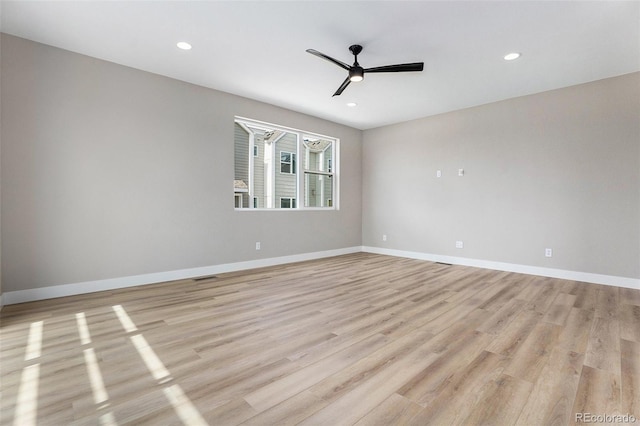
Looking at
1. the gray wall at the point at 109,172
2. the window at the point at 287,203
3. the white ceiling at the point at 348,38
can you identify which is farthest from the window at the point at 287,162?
the white ceiling at the point at 348,38

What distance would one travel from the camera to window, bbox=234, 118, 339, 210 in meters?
5.00

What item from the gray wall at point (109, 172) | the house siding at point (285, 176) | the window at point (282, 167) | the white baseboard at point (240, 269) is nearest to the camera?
the gray wall at point (109, 172)

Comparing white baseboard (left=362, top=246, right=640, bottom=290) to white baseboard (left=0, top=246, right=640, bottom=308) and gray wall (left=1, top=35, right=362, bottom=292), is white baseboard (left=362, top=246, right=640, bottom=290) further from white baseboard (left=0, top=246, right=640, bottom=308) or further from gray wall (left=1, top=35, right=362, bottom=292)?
gray wall (left=1, top=35, right=362, bottom=292)

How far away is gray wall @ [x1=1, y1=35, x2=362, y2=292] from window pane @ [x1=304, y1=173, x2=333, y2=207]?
4.26ft

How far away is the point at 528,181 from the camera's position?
15.2 ft

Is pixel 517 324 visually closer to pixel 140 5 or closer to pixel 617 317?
pixel 617 317

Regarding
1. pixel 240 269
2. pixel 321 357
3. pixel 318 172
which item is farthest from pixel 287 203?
pixel 321 357

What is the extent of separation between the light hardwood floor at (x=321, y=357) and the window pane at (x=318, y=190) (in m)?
2.73

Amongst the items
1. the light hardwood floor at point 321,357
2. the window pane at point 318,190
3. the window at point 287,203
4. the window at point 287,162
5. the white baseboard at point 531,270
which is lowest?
the light hardwood floor at point 321,357

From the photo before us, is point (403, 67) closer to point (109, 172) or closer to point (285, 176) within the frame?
point (285, 176)

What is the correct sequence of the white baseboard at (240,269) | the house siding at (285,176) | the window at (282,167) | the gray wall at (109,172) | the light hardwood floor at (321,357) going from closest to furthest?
the light hardwood floor at (321,357), the gray wall at (109,172), the white baseboard at (240,269), the window at (282,167), the house siding at (285,176)

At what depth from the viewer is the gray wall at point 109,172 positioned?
312 cm

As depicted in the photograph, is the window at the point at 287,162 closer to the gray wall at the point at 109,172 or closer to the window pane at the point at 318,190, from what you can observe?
the window pane at the point at 318,190

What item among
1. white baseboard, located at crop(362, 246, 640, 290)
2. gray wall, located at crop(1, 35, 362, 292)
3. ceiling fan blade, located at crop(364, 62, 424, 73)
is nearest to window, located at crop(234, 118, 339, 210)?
gray wall, located at crop(1, 35, 362, 292)
